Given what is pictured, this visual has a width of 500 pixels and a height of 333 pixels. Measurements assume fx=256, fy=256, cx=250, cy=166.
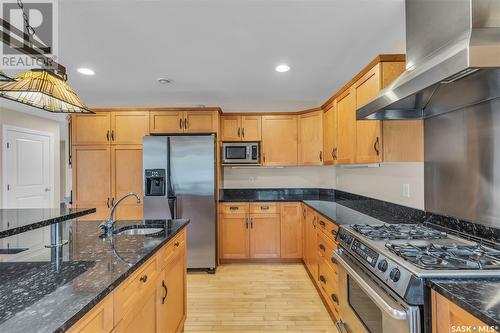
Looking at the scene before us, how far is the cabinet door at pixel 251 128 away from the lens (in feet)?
12.8

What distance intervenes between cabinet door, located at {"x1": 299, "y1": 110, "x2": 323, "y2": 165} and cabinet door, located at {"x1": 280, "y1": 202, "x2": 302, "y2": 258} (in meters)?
0.72

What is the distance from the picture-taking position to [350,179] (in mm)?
3402

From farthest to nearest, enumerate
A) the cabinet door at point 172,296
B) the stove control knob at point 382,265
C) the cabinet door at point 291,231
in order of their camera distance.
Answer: the cabinet door at point 291,231 < the cabinet door at point 172,296 < the stove control knob at point 382,265

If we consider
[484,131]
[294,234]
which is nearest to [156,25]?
[484,131]

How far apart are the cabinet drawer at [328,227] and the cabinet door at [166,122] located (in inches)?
88.0

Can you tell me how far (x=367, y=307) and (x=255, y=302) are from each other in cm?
143

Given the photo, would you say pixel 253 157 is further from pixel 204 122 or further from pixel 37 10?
pixel 37 10

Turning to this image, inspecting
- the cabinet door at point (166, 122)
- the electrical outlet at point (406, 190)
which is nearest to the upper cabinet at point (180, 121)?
the cabinet door at point (166, 122)

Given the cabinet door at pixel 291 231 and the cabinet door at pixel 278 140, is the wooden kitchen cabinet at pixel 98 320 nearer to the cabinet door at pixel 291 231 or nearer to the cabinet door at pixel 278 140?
the cabinet door at pixel 291 231

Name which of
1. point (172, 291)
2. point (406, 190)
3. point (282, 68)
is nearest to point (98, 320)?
point (172, 291)

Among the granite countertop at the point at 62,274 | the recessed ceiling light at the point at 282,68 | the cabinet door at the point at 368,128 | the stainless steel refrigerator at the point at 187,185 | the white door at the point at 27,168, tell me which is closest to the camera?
the granite countertop at the point at 62,274

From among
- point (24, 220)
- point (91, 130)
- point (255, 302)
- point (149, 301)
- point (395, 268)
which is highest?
point (91, 130)

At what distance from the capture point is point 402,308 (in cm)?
112

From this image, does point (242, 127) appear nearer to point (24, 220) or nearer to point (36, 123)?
point (24, 220)
